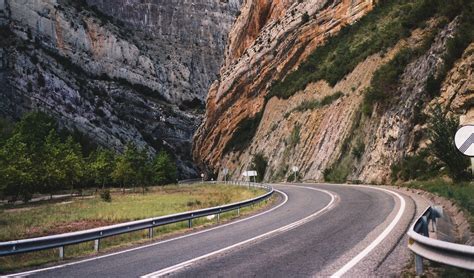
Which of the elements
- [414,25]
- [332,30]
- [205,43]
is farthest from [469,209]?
[205,43]

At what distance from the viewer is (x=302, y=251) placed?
909 centimetres

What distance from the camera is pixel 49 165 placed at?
55.5 m

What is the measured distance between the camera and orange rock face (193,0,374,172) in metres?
65.6

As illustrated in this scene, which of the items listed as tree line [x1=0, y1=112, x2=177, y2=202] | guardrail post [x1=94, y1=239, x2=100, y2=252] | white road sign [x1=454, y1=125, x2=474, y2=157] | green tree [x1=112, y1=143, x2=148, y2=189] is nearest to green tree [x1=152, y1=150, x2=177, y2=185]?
tree line [x1=0, y1=112, x2=177, y2=202]

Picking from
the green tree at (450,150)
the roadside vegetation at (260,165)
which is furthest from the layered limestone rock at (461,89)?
the roadside vegetation at (260,165)

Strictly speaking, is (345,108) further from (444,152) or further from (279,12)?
(279,12)

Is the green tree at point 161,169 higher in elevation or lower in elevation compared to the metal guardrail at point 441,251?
higher

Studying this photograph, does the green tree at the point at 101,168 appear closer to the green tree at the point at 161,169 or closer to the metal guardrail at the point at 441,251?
the green tree at the point at 161,169

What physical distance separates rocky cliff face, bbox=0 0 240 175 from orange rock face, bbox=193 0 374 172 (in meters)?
34.1

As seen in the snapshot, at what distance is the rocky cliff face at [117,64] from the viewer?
104062 millimetres

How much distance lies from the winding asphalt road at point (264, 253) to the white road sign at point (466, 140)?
2482 mm

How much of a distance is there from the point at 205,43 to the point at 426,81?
14784 cm

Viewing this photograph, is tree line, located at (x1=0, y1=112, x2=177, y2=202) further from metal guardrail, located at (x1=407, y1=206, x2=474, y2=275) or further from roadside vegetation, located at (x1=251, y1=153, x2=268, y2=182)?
metal guardrail, located at (x1=407, y1=206, x2=474, y2=275)

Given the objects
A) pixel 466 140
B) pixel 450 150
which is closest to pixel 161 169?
pixel 450 150
